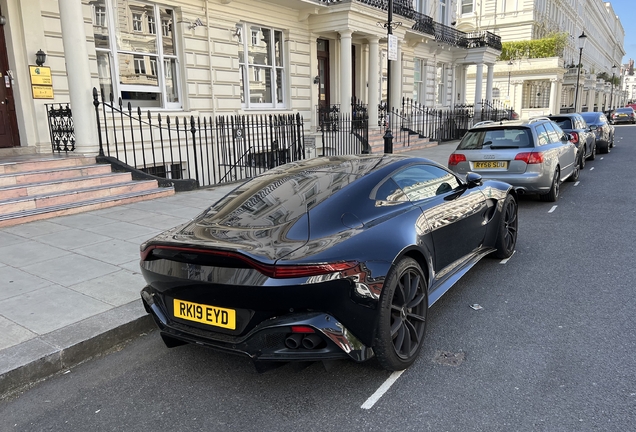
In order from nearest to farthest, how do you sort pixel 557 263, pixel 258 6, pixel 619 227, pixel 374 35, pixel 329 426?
1. pixel 329 426
2. pixel 557 263
3. pixel 619 227
4. pixel 258 6
5. pixel 374 35

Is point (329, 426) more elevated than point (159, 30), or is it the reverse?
point (159, 30)

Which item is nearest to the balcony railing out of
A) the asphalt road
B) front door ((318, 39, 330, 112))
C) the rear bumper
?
front door ((318, 39, 330, 112))

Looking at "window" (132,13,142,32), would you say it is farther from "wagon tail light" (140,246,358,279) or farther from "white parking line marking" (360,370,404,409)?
"white parking line marking" (360,370,404,409)

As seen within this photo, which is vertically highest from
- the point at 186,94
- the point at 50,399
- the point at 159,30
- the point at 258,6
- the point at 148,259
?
the point at 258,6

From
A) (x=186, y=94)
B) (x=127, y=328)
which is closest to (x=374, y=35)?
(x=186, y=94)

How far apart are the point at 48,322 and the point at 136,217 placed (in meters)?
4.00

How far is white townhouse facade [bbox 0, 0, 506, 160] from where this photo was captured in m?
9.38

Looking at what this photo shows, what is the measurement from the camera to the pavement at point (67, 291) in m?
3.46

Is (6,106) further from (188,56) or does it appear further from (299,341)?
(299,341)

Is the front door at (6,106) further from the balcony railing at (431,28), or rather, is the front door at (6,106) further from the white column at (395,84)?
the white column at (395,84)

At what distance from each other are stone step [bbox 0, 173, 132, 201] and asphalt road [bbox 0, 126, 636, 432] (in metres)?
5.05

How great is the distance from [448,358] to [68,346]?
2.89 metres

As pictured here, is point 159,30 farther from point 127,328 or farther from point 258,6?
point 127,328

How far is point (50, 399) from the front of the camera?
3115mm
